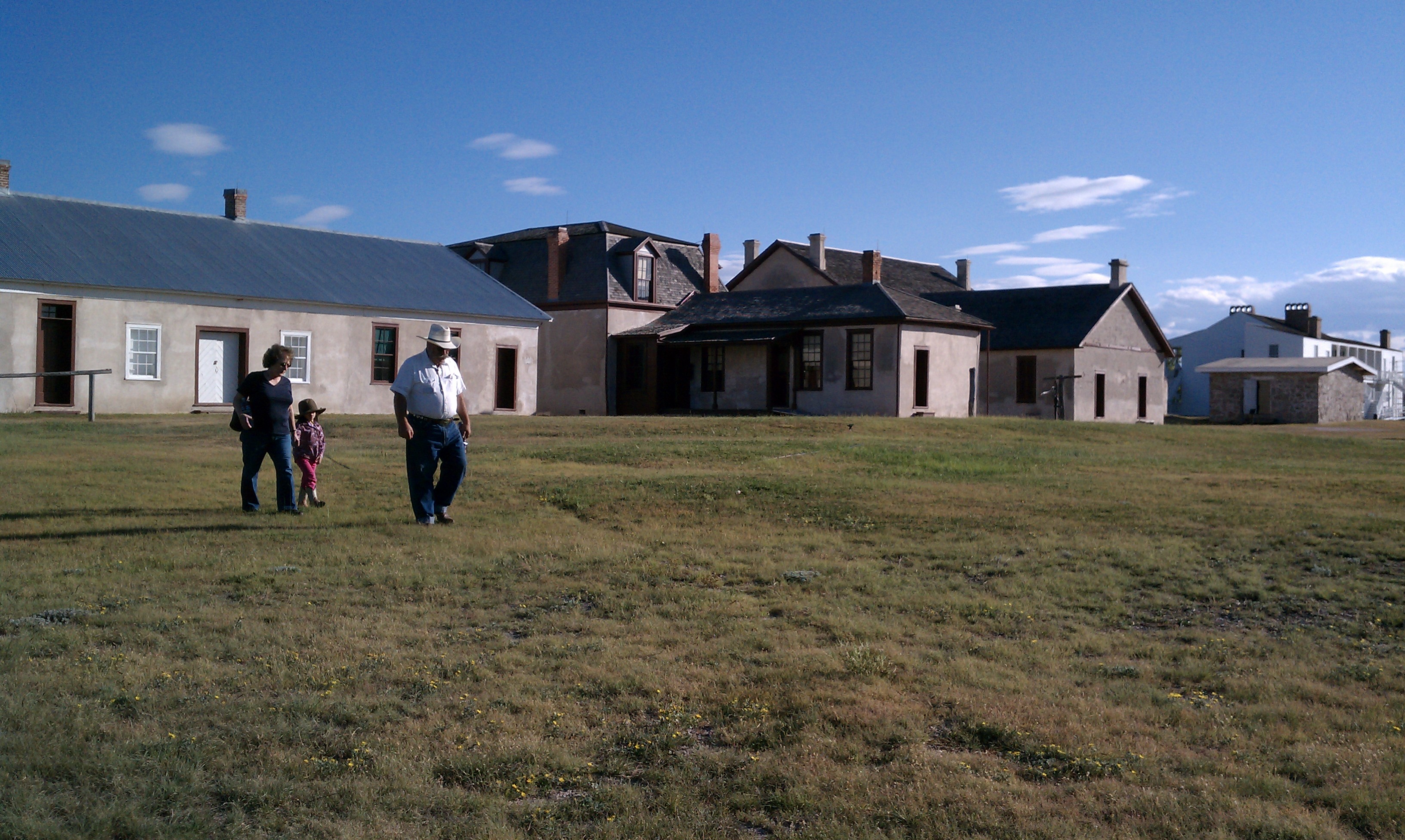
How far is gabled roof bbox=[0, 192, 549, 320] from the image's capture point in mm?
28391

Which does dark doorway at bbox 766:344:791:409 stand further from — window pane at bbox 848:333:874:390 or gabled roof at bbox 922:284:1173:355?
gabled roof at bbox 922:284:1173:355

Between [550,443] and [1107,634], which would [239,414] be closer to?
[1107,634]

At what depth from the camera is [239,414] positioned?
11703mm

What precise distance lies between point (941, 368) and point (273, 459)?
89.3 feet

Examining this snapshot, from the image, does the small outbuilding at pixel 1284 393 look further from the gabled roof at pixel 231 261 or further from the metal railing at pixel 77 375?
the metal railing at pixel 77 375

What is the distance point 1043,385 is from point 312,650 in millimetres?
38545

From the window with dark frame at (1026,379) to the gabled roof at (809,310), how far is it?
5.12 meters

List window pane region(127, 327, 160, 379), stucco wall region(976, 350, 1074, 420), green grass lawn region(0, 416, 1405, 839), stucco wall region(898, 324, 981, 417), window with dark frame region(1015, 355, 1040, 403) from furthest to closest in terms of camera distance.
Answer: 1. window with dark frame region(1015, 355, 1040, 403)
2. stucco wall region(976, 350, 1074, 420)
3. stucco wall region(898, 324, 981, 417)
4. window pane region(127, 327, 160, 379)
5. green grass lawn region(0, 416, 1405, 839)

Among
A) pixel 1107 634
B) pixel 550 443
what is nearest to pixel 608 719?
pixel 1107 634

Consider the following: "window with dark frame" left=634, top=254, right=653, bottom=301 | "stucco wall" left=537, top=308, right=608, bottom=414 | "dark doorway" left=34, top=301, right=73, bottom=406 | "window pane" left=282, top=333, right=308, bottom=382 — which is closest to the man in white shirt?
"dark doorway" left=34, top=301, right=73, bottom=406

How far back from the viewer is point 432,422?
1110 centimetres

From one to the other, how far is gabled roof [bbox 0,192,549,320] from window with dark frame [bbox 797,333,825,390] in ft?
27.8

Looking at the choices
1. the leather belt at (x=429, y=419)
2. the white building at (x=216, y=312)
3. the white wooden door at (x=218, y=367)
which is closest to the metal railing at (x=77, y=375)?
the white building at (x=216, y=312)

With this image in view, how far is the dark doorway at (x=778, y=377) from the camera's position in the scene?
36719 mm
